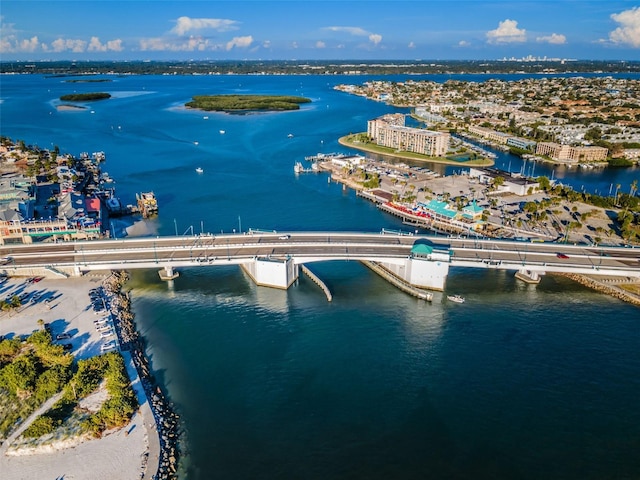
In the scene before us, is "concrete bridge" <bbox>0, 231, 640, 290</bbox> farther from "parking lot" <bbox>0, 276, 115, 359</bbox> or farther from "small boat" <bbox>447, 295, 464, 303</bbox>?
"parking lot" <bbox>0, 276, 115, 359</bbox>

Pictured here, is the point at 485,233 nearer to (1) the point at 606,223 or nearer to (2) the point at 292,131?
(1) the point at 606,223

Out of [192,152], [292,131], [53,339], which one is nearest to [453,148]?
[292,131]

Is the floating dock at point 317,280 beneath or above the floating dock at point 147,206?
beneath

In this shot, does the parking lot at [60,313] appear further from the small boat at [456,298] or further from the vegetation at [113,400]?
the small boat at [456,298]

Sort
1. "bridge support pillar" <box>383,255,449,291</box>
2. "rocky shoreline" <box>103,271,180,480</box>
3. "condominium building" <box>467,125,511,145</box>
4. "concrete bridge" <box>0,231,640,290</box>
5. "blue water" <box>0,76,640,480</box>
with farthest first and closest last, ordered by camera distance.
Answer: "condominium building" <box>467,125,511,145</box> < "concrete bridge" <box>0,231,640,290</box> < "bridge support pillar" <box>383,255,449,291</box> < "blue water" <box>0,76,640,480</box> < "rocky shoreline" <box>103,271,180,480</box>

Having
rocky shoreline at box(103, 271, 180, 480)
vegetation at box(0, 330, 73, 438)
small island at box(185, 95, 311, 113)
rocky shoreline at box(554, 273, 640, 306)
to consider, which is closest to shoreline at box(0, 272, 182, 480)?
rocky shoreline at box(103, 271, 180, 480)

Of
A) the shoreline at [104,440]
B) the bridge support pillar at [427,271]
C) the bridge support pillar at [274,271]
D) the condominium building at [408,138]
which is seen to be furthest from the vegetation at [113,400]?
the condominium building at [408,138]
